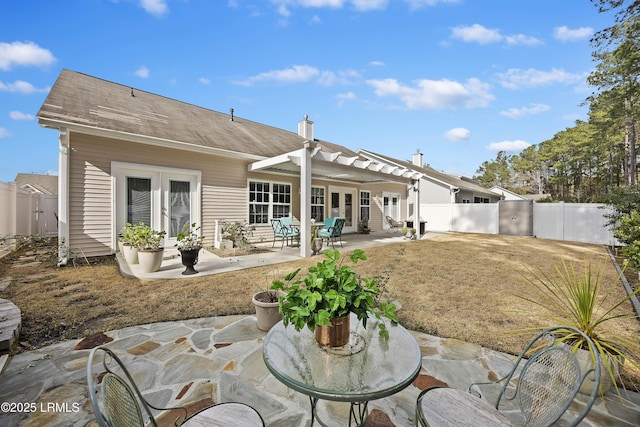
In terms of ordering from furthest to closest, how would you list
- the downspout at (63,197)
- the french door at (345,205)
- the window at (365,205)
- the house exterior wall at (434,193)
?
the house exterior wall at (434,193)
the window at (365,205)
the french door at (345,205)
the downspout at (63,197)

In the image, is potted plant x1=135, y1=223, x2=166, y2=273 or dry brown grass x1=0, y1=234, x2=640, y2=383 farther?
potted plant x1=135, y1=223, x2=166, y2=273

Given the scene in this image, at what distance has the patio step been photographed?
2559mm

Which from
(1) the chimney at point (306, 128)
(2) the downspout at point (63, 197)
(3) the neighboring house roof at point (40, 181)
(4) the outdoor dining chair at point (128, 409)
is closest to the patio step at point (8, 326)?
(4) the outdoor dining chair at point (128, 409)

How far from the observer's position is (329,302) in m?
1.38

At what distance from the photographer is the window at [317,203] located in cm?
1136

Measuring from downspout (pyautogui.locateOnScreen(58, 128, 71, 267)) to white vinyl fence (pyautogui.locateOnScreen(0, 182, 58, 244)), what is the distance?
3.31m

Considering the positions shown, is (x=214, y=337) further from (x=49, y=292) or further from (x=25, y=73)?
(x=25, y=73)

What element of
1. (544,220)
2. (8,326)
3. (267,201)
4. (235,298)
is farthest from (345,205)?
(8,326)

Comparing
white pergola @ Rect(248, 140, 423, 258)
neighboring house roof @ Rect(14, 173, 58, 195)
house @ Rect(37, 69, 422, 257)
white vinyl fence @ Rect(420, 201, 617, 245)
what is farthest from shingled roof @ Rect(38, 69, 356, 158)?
neighboring house roof @ Rect(14, 173, 58, 195)

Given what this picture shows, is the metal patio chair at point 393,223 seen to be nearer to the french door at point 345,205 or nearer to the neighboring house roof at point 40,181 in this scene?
the french door at point 345,205

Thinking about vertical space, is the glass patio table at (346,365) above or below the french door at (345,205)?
below

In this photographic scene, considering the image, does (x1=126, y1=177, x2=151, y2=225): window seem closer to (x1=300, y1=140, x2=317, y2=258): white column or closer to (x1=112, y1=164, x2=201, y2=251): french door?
(x1=112, y1=164, x2=201, y2=251): french door

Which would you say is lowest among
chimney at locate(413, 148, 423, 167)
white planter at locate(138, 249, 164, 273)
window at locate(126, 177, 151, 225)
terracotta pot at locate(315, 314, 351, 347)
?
white planter at locate(138, 249, 164, 273)

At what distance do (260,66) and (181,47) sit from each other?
2772mm
